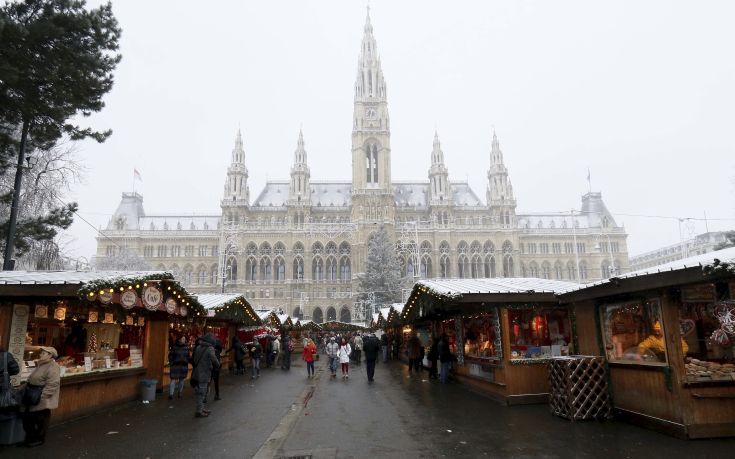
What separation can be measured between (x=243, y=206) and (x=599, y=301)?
189ft

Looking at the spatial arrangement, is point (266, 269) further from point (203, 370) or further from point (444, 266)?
point (203, 370)

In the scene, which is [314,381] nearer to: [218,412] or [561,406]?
[218,412]

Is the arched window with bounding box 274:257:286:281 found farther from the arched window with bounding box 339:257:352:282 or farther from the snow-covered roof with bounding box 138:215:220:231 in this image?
the snow-covered roof with bounding box 138:215:220:231

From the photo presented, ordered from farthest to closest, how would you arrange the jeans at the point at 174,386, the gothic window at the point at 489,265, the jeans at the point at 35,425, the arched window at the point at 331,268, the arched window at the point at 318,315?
the gothic window at the point at 489,265 → the arched window at the point at 331,268 → the arched window at the point at 318,315 → the jeans at the point at 174,386 → the jeans at the point at 35,425

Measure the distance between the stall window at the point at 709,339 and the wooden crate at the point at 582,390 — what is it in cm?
151

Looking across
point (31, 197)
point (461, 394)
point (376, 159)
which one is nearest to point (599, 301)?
point (461, 394)

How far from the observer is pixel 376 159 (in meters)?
63.3

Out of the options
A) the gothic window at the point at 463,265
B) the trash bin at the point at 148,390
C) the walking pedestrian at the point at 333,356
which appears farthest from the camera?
the gothic window at the point at 463,265

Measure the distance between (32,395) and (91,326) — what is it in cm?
435

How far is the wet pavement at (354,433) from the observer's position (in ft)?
21.5

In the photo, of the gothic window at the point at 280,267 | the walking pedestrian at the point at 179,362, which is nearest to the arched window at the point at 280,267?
the gothic window at the point at 280,267

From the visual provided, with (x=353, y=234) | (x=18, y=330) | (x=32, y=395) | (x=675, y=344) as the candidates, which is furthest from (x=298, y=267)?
(x=675, y=344)

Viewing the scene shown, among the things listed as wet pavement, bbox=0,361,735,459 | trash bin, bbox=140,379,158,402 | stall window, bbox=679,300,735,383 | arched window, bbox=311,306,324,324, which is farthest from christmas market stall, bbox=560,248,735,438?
arched window, bbox=311,306,324,324

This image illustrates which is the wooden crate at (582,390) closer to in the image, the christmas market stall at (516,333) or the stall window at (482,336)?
the christmas market stall at (516,333)
